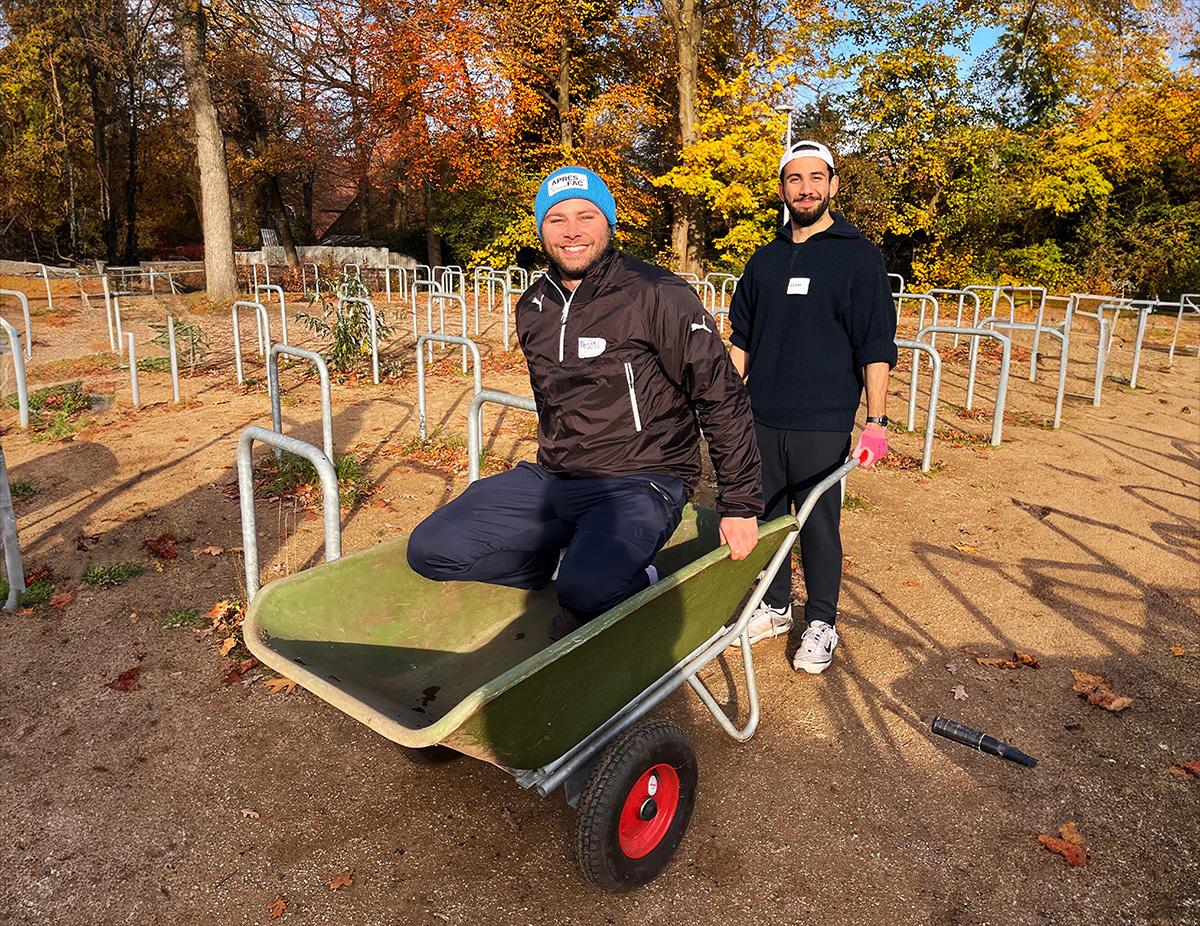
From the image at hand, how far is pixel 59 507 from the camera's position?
5520 millimetres

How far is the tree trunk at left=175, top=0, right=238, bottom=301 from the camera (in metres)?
16.3

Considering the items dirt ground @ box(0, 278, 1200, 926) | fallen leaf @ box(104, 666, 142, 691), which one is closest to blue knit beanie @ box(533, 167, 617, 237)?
dirt ground @ box(0, 278, 1200, 926)

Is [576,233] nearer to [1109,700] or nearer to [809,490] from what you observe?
[809,490]

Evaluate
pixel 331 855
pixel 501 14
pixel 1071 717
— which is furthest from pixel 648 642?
pixel 501 14

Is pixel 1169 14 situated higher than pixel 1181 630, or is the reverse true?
pixel 1169 14

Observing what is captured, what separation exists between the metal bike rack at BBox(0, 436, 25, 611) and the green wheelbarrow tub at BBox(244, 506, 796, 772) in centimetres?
222

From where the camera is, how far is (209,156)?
16.8 m

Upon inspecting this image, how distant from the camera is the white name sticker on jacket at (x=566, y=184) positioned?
108 inches

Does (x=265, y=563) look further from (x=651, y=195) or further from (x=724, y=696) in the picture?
(x=651, y=195)

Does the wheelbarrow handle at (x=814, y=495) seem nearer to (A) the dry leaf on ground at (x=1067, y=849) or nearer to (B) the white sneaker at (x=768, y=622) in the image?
(B) the white sneaker at (x=768, y=622)

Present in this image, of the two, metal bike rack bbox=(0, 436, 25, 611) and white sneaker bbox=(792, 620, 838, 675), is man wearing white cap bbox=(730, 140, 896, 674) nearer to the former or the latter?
white sneaker bbox=(792, 620, 838, 675)

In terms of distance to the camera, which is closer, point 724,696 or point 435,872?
point 435,872

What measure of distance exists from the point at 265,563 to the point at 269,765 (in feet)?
6.00

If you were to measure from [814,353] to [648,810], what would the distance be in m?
1.89
